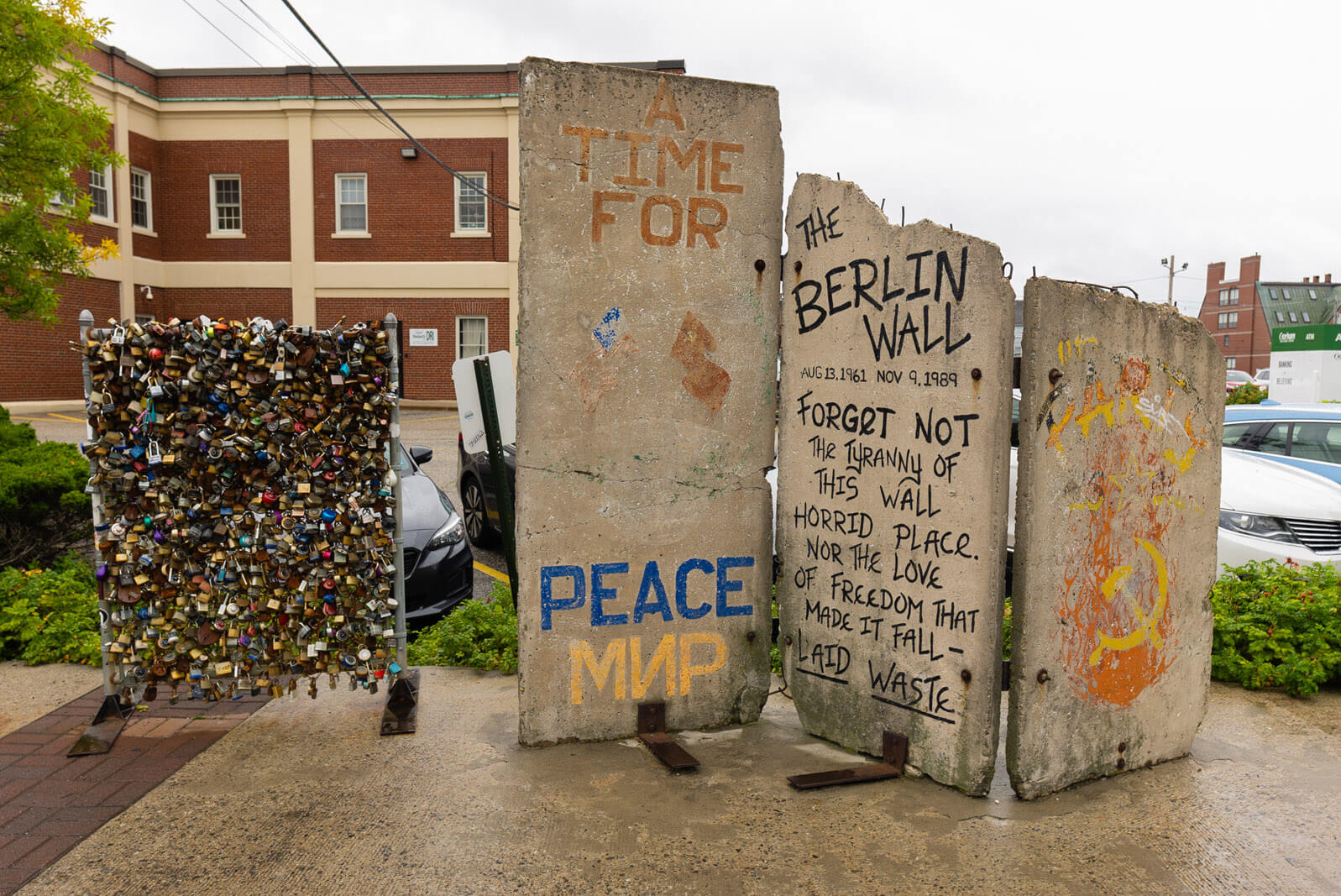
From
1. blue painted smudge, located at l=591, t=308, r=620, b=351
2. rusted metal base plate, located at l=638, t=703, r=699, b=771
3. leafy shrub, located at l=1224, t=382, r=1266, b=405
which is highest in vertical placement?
blue painted smudge, located at l=591, t=308, r=620, b=351

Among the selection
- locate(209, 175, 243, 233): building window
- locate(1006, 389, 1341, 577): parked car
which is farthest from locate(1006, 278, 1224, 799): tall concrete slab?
locate(209, 175, 243, 233): building window

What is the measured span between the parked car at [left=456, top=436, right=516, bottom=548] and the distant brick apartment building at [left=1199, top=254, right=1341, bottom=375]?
82.2 meters

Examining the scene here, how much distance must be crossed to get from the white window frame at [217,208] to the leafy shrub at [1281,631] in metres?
26.5

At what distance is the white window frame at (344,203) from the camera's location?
85.9ft

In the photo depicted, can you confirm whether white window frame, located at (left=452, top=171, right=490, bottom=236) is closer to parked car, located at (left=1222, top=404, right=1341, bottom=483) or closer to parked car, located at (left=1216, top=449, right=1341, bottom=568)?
parked car, located at (left=1222, top=404, right=1341, bottom=483)

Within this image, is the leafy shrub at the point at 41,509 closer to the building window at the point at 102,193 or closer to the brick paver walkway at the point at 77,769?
the brick paver walkway at the point at 77,769

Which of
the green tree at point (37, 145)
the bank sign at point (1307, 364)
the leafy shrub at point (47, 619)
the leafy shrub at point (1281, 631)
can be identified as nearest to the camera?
the leafy shrub at point (1281, 631)

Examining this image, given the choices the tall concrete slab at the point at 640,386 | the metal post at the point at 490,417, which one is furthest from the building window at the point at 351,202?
the tall concrete slab at the point at 640,386

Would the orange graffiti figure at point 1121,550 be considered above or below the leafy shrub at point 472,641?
above

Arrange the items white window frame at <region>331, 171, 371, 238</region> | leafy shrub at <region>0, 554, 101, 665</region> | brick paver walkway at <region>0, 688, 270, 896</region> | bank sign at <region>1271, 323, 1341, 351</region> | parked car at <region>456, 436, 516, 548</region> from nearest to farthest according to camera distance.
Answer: brick paver walkway at <region>0, 688, 270, 896</region>, leafy shrub at <region>0, 554, 101, 665</region>, parked car at <region>456, 436, 516, 548</region>, bank sign at <region>1271, 323, 1341, 351</region>, white window frame at <region>331, 171, 371, 238</region>

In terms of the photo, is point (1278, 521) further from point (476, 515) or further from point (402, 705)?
point (476, 515)

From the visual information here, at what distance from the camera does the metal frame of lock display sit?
4.50 meters

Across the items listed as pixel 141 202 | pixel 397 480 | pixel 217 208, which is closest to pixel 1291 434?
pixel 397 480

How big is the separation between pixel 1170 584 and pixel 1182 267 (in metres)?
61.4
